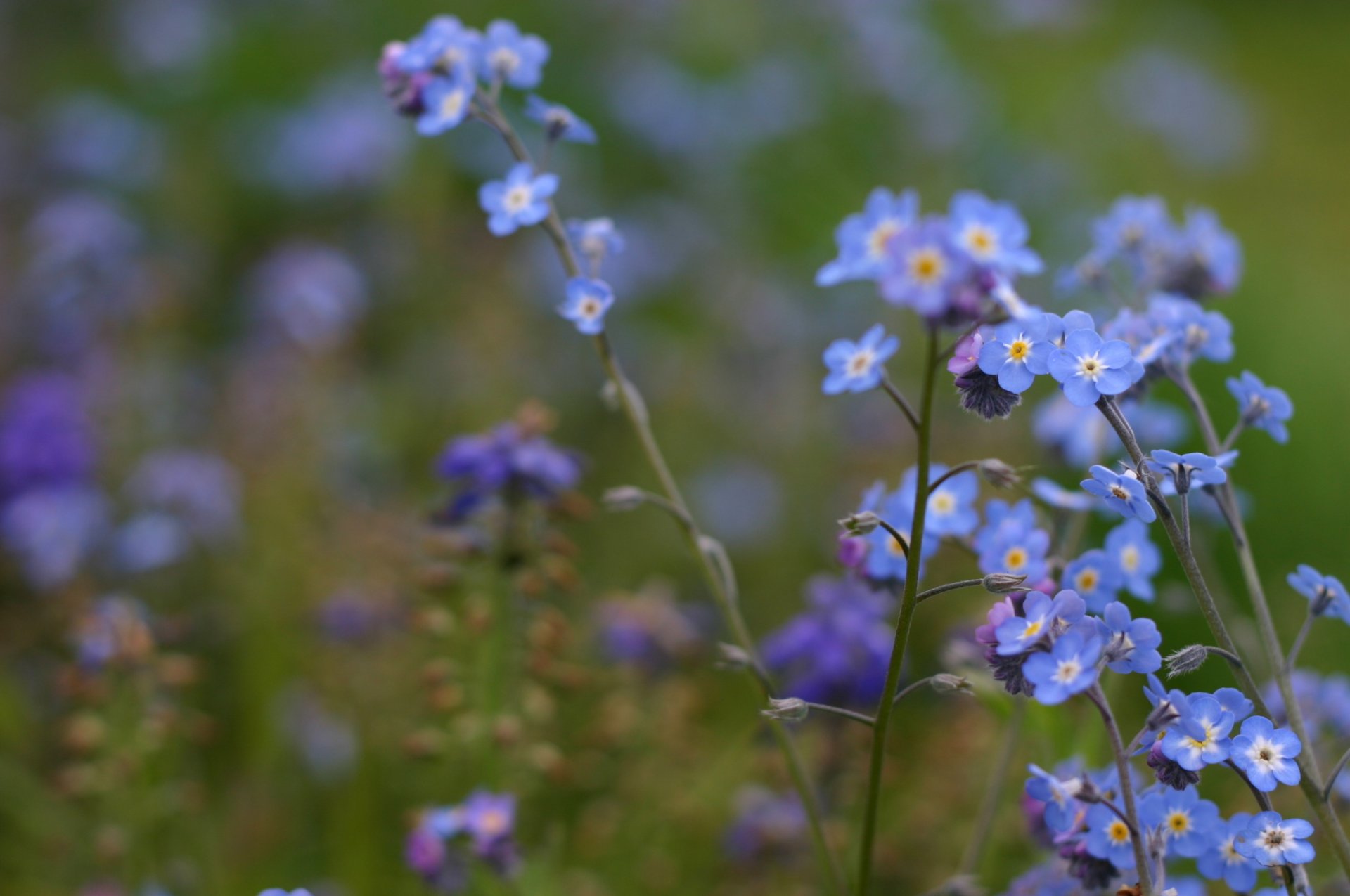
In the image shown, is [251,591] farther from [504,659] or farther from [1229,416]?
[1229,416]

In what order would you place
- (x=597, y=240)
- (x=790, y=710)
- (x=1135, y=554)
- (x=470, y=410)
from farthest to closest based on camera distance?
(x=470, y=410), (x=597, y=240), (x=1135, y=554), (x=790, y=710)

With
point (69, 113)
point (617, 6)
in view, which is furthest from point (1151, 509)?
point (617, 6)

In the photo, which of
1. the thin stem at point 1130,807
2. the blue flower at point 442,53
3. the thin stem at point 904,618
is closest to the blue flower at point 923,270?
the thin stem at point 904,618

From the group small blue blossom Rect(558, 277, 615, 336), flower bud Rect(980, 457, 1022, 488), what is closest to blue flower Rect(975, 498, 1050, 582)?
flower bud Rect(980, 457, 1022, 488)

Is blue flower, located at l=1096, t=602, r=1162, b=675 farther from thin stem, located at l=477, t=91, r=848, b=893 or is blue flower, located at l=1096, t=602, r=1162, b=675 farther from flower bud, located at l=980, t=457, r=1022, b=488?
thin stem, located at l=477, t=91, r=848, b=893

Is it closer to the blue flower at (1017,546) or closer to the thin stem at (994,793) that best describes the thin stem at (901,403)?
the blue flower at (1017,546)

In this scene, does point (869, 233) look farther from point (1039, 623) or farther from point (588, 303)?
point (1039, 623)

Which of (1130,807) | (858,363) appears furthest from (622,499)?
(1130,807)
